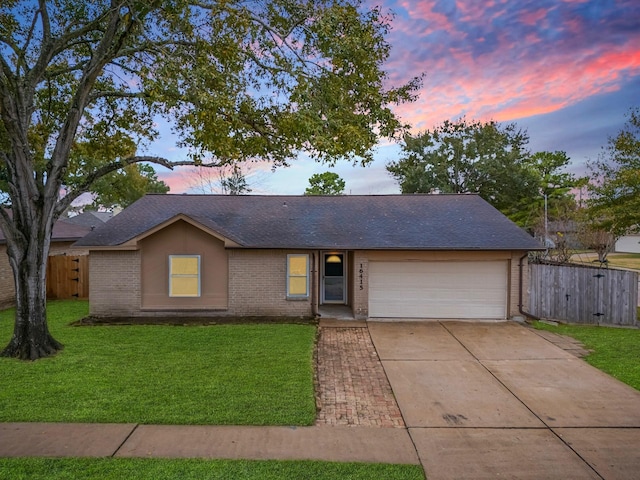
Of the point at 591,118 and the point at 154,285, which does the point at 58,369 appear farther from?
the point at 591,118

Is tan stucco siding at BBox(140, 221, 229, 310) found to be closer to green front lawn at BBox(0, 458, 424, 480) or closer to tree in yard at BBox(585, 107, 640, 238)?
green front lawn at BBox(0, 458, 424, 480)

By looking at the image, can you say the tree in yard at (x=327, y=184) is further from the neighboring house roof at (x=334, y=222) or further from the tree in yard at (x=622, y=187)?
the tree in yard at (x=622, y=187)

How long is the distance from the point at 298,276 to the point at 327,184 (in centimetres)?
4224

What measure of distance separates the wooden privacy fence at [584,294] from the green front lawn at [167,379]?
7.85 meters

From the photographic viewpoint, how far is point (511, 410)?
6.12m

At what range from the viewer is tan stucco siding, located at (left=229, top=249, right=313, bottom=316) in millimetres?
12633

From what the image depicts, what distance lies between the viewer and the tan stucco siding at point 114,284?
12.5 m

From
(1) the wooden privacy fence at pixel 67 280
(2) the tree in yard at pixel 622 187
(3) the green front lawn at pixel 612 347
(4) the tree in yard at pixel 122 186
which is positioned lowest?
(3) the green front lawn at pixel 612 347

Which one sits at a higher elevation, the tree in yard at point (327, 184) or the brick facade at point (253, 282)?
the tree in yard at point (327, 184)

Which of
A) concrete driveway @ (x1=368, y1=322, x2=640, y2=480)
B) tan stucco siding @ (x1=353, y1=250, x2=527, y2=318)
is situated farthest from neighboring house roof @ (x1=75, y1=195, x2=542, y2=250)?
concrete driveway @ (x1=368, y1=322, x2=640, y2=480)

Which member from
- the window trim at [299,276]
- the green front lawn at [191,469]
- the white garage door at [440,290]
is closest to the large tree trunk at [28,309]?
the green front lawn at [191,469]

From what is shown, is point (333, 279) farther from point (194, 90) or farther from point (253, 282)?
point (194, 90)

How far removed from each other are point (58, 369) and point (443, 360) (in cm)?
801

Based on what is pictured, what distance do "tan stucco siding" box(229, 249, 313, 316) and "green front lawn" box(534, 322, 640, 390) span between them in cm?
782
